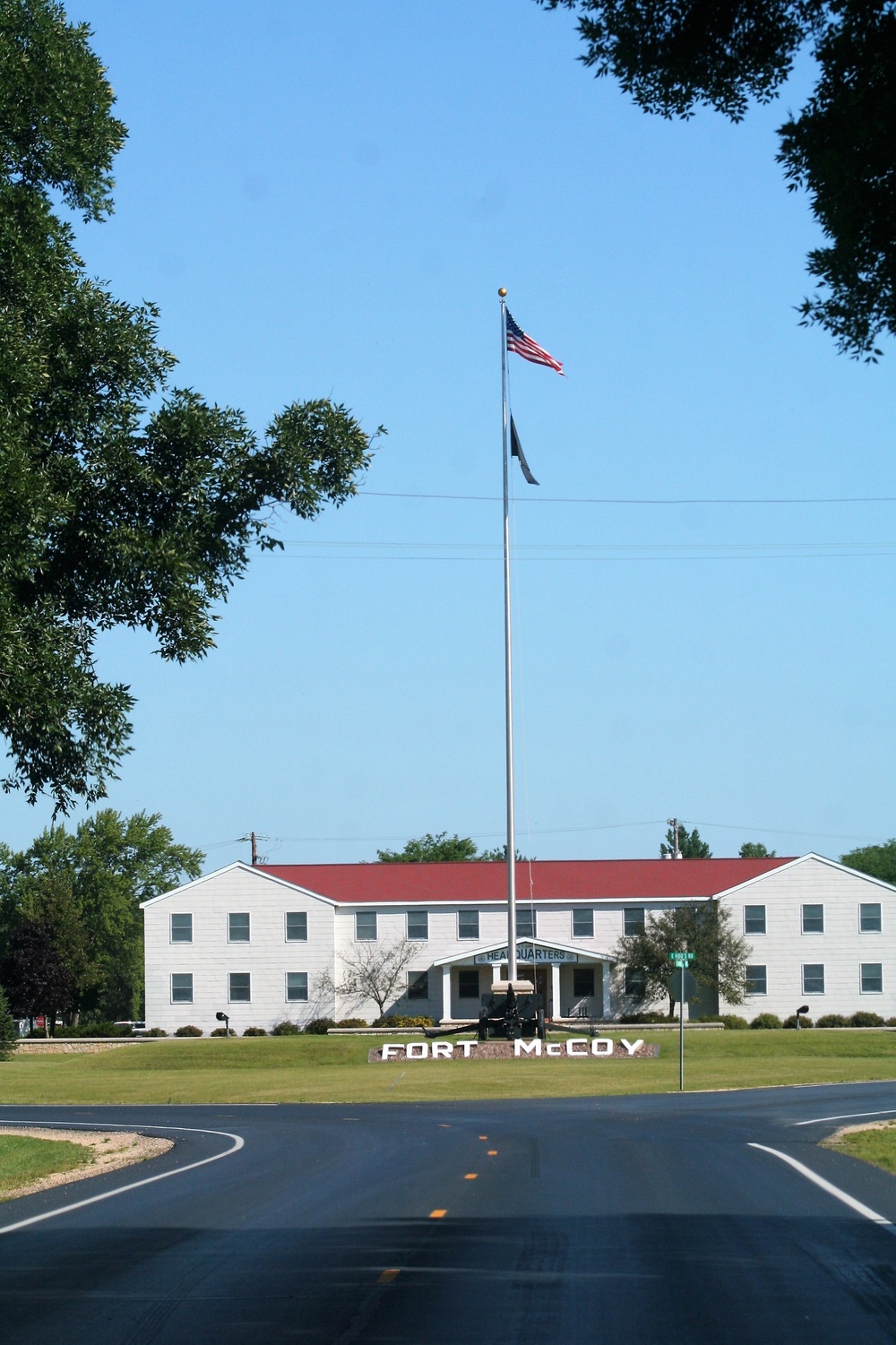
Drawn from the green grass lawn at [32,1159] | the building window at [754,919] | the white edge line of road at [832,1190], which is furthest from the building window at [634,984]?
the white edge line of road at [832,1190]

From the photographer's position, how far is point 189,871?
100438mm

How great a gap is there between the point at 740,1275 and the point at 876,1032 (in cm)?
4799

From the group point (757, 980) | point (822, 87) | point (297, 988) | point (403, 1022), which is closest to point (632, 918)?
point (757, 980)

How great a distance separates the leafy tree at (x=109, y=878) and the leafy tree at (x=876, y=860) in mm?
78659

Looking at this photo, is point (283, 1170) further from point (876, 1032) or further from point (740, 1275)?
point (876, 1032)

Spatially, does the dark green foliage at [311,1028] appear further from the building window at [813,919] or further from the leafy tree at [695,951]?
the building window at [813,919]

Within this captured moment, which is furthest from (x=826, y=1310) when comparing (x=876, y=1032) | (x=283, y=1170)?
(x=876, y=1032)

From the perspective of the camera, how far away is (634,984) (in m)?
63.2

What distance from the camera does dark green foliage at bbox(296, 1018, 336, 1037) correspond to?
6144 cm

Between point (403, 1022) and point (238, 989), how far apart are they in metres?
8.04

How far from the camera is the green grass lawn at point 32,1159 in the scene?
57.7 feet

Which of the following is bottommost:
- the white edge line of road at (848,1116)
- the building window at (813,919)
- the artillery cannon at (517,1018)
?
the artillery cannon at (517,1018)

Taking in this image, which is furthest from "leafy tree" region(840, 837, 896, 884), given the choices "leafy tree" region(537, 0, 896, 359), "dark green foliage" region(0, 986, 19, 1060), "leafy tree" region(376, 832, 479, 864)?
"leafy tree" region(537, 0, 896, 359)

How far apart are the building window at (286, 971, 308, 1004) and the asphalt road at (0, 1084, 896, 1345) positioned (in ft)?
144
